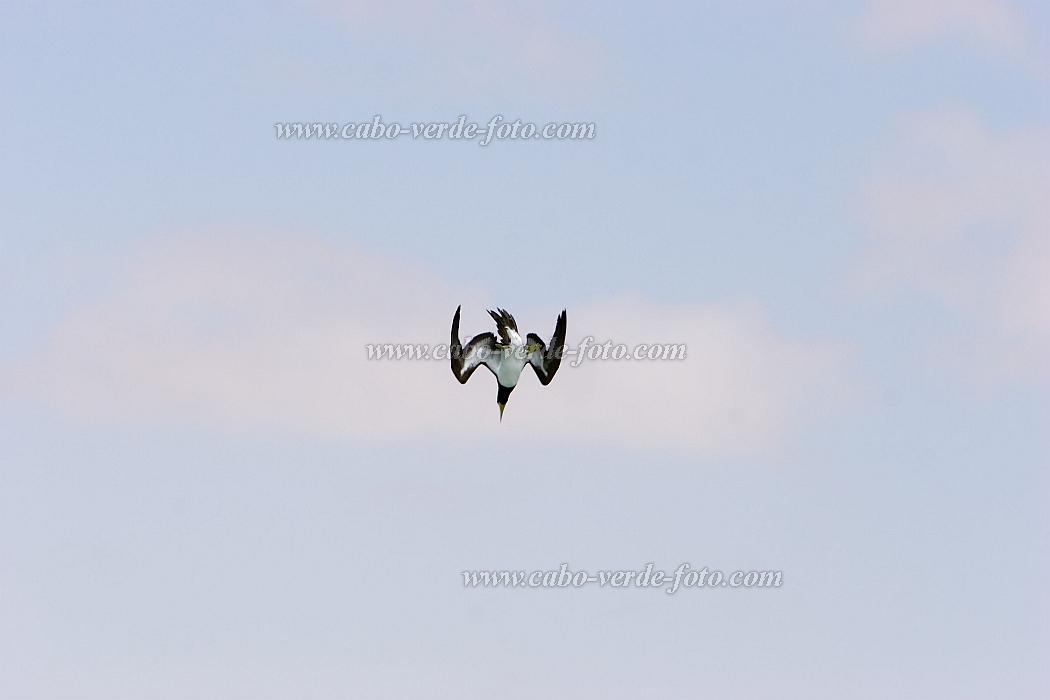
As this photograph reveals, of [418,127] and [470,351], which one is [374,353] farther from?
[418,127]

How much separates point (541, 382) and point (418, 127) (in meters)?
12.1

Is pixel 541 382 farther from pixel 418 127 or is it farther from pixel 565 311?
pixel 418 127

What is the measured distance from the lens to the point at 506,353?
270 feet

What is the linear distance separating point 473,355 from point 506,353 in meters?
1.42

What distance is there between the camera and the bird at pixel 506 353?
81.7 meters

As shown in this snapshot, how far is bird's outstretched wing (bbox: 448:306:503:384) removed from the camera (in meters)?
81.4

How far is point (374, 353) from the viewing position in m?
82.5

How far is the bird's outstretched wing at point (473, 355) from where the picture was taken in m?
81.4

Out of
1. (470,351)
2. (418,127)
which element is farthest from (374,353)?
(418,127)

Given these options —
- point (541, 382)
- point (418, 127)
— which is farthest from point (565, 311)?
point (418, 127)

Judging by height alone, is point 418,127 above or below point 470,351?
above

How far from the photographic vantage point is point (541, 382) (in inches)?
3322

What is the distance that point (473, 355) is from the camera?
82.0 metres

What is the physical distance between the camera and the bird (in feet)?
268
